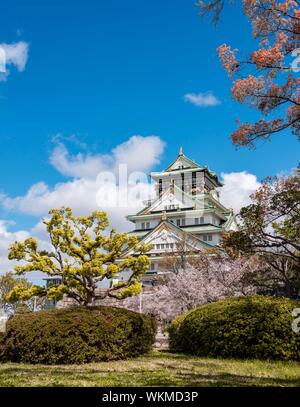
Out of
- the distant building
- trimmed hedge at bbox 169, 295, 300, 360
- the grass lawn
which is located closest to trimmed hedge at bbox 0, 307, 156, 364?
the grass lawn

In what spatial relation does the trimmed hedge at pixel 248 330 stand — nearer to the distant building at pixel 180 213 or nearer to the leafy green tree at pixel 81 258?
the leafy green tree at pixel 81 258

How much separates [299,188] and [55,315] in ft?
27.1

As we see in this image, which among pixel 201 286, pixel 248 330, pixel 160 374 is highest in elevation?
pixel 201 286

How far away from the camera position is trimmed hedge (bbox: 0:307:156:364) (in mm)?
10156

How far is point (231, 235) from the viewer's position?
12.4m

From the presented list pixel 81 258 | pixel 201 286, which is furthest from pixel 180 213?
pixel 81 258

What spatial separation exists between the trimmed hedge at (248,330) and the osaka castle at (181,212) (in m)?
26.2

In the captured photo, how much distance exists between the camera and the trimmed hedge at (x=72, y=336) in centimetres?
1016

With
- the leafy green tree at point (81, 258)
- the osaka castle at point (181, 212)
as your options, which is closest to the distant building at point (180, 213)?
the osaka castle at point (181, 212)

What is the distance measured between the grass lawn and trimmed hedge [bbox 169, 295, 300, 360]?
45 cm

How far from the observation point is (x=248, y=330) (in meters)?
10.8

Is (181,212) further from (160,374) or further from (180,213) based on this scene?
(160,374)

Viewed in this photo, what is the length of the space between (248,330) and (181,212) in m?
33.0
